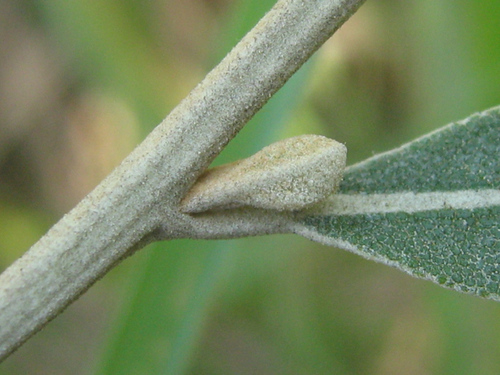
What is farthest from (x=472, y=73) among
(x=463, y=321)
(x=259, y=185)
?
(x=259, y=185)

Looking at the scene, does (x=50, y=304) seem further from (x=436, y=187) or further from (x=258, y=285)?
(x=258, y=285)

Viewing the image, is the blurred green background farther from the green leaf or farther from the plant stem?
the plant stem

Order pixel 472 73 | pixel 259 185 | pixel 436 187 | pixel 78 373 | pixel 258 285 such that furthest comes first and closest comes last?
1. pixel 78 373
2. pixel 258 285
3. pixel 472 73
4. pixel 436 187
5. pixel 259 185

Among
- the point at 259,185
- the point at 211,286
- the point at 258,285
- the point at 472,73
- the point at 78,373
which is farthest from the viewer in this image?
the point at 78,373

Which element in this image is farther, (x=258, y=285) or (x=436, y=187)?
(x=258, y=285)

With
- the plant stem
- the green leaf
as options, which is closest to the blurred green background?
the green leaf

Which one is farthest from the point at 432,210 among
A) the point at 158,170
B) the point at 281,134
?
the point at 281,134

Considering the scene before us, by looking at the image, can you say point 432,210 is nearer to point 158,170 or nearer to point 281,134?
point 158,170
